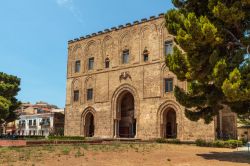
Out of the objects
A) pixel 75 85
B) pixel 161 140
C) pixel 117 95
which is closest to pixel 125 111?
pixel 117 95

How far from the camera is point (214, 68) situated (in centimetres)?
1439

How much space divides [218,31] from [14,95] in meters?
33.3

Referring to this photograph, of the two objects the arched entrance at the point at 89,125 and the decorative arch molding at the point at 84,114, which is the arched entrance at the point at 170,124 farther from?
the arched entrance at the point at 89,125

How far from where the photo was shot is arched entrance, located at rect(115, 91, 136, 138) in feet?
120

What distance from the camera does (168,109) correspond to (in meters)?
32.0

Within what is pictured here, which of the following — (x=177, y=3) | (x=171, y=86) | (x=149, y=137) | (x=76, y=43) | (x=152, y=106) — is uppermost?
(x=76, y=43)

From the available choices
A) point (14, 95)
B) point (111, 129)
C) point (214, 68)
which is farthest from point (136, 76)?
point (214, 68)

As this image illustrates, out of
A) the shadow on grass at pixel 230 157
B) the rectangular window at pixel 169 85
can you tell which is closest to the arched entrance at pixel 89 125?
the rectangular window at pixel 169 85

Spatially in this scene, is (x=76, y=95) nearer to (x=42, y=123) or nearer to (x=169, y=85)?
(x=169, y=85)

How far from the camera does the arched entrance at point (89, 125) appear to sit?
1553 inches

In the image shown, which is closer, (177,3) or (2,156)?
(2,156)

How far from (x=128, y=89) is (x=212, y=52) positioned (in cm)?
2066

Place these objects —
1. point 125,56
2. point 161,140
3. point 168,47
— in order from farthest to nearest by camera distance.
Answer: point 125,56 < point 168,47 < point 161,140

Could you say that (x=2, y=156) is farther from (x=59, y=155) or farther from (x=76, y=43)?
(x=76, y=43)
